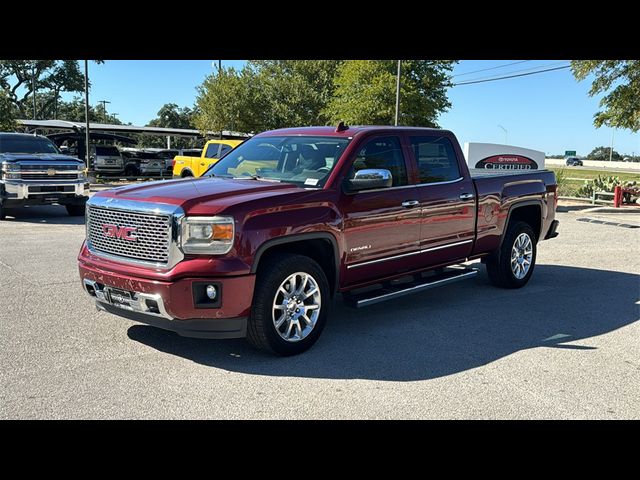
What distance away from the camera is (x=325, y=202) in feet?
17.7

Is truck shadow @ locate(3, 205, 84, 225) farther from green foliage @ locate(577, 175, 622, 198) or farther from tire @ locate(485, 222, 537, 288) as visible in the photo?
green foliage @ locate(577, 175, 622, 198)

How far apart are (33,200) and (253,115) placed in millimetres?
26736

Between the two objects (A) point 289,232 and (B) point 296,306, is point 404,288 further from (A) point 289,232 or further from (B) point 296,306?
(A) point 289,232

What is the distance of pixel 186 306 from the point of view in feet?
15.2

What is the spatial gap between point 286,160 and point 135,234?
1825 mm

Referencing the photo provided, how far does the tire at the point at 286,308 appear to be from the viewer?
490 centimetres

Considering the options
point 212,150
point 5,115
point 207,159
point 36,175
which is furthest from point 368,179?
point 5,115

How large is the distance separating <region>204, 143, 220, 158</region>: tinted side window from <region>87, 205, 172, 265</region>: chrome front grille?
47.6 ft

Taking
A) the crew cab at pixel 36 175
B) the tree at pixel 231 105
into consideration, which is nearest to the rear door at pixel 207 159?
the crew cab at pixel 36 175

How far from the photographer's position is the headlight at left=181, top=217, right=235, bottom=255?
15.3ft

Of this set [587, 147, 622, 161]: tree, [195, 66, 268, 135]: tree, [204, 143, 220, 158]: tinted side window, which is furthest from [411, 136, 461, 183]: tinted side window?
[587, 147, 622, 161]: tree

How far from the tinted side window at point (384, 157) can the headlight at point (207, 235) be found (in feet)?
5.45
